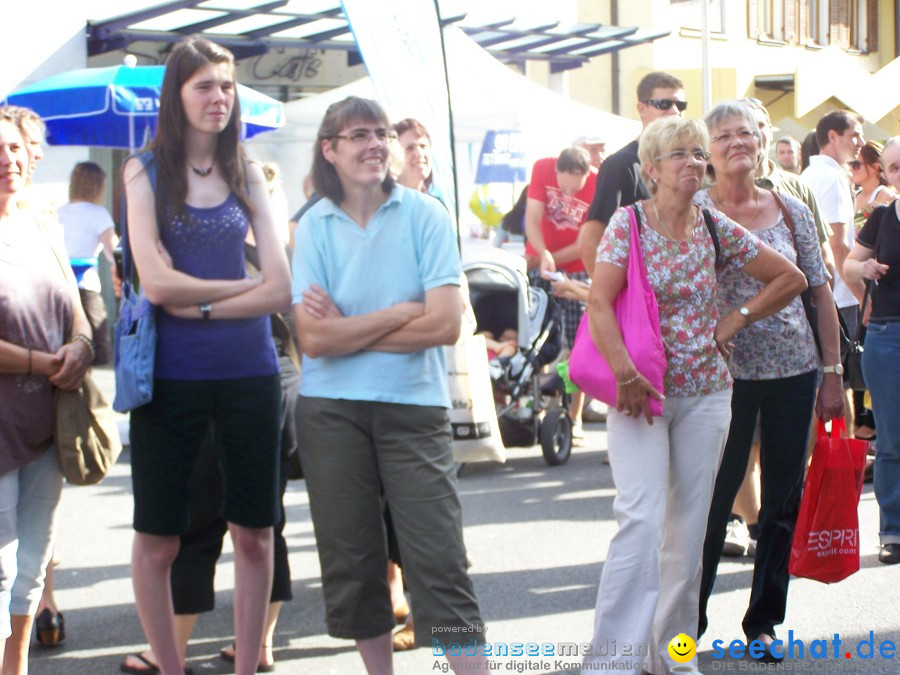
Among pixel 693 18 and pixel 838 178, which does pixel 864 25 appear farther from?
pixel 838 178

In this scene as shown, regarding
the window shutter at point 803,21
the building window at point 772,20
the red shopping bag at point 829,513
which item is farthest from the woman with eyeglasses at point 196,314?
the window shutter at point 803,21

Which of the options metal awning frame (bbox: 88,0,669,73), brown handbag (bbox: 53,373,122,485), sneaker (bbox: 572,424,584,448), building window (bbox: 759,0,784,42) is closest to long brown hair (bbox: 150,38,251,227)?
brown handbag (bbox: 53,373,122,485)

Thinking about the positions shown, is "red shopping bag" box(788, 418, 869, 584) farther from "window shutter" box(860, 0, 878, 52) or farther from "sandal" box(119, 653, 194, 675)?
"window shutter" box(860, 0, 878, 52)

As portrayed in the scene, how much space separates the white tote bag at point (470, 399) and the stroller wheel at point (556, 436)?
12.0 ft

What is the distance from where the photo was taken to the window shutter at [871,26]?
34750 mm

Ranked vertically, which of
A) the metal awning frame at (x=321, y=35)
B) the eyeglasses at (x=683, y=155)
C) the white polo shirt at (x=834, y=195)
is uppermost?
the metal awning frame at (x=321, y=35)

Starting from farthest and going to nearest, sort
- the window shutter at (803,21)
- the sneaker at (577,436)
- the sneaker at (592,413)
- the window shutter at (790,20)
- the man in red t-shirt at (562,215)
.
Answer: the window shutter at (803,21) → the window shutter at (790,20) → the sneaker at (592,413) → the sneaker at (577,436) → the man in red t-shirt at (562,215)

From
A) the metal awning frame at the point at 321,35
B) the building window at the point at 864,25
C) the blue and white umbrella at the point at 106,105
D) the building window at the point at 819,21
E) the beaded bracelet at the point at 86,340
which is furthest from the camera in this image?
the building window at the point at 864,25

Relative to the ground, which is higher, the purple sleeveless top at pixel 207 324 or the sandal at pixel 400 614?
the purple sleeveless top at pixel 207 324

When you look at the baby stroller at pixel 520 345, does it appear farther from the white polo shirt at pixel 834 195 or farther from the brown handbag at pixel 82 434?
the brown handbag at pixel 82 434

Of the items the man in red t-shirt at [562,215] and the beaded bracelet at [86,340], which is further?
the man in red t-shirt at [562,215]

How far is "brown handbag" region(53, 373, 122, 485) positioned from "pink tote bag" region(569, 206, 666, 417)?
164 centimetres

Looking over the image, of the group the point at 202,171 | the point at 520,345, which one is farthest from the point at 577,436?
the point at 202,171

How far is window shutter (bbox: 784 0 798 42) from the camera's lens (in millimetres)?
30672
